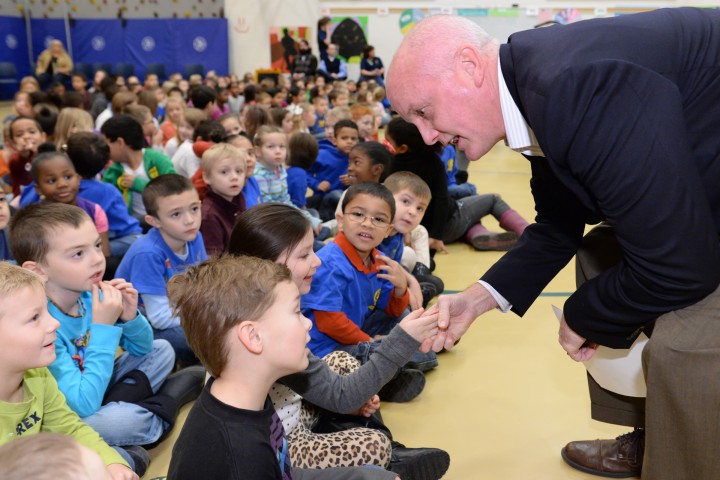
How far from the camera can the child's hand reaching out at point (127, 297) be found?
2365 millimetres

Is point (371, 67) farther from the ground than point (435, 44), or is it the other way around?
point (435, 44)

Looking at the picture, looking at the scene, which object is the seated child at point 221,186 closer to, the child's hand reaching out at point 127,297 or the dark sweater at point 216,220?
the dark sweater at point 216,220

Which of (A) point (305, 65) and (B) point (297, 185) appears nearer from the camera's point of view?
(B) point (297, 185)

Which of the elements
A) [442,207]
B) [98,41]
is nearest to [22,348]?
[442,207]

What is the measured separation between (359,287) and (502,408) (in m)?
0.73

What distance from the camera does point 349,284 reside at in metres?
2.78

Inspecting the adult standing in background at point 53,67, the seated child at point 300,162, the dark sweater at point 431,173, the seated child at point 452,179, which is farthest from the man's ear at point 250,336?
the adult standing in background at point 53,67

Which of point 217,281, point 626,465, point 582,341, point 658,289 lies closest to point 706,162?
point 658,289

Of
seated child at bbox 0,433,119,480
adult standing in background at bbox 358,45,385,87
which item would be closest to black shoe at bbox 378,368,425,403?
seated child at bbox 0,433,119,480

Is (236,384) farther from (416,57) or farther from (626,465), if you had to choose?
(626,465)

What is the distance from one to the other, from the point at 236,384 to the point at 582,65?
96 cm

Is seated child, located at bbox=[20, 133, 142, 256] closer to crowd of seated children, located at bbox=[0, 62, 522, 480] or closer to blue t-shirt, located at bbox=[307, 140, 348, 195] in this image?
crowd of seated children, located at bbox=[0, 62, 522, 480]

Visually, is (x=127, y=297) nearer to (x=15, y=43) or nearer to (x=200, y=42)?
(x=200, y=42)

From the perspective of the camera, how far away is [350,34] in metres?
15.0
